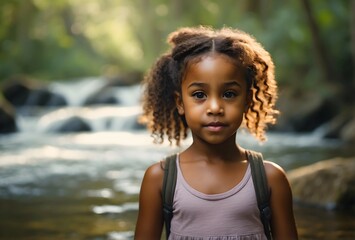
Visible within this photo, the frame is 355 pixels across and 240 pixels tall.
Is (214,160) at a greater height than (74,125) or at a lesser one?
lesser

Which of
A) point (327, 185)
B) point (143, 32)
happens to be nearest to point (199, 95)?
point (327, 185)

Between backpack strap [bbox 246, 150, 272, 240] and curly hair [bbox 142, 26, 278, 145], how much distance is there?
12.6 inches

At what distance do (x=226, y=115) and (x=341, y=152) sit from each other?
11330 millimetres

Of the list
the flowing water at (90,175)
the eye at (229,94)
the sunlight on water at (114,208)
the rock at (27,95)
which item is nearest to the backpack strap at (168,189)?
the eye at (229,94)

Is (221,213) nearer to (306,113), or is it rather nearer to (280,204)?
(280,204)

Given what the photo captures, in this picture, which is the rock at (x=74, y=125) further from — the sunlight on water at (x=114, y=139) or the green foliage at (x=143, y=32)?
the green foliage at (x=143, y=32)

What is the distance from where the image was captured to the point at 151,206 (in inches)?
110

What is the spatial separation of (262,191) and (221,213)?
0.61 feet

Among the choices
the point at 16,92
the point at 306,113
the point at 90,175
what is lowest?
the point at 90,175

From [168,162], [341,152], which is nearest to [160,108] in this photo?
[168,162]

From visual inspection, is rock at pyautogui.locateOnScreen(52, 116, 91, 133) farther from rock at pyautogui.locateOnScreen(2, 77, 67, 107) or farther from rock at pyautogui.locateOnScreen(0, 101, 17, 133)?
rock at pyautogui.locateOnScreen(2, 77, 67, 107)

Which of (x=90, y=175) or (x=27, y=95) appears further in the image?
(x=27, y=95)

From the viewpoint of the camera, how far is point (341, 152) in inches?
535

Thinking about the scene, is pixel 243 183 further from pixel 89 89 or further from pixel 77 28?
pixel 77 28
